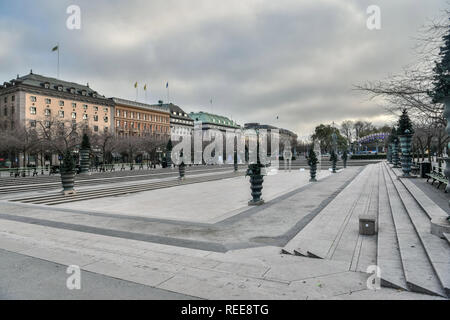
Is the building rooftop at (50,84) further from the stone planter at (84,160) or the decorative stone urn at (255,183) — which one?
the decorative stone urn at (255,183)

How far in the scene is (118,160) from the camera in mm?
75438

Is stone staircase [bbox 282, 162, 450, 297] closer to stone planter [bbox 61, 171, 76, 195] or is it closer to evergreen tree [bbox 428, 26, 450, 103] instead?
evergreen tree [bbox 428, 26, 450, 103]

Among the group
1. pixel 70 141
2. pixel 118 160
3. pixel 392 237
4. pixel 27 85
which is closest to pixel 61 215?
pixel 392 237

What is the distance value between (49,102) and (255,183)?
67344 mm

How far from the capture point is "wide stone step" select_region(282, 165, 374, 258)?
6238 millimetres

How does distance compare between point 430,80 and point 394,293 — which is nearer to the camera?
point 394,293

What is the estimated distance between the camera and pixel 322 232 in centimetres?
775

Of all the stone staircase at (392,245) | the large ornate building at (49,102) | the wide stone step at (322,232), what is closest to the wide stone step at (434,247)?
the stone staircase at (392,245)

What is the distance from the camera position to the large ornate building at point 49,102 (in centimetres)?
5898

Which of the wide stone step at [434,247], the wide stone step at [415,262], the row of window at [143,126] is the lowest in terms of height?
the wide stone step at [415,262]

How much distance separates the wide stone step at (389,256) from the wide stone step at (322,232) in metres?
0.98

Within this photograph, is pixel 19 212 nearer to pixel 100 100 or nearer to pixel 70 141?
pixel 70 141

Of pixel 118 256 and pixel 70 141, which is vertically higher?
pixel 70 141
